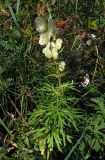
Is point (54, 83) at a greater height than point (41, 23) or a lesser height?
lesser

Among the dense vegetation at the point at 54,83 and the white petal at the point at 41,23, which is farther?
the dense vegetation at the point at 54,83

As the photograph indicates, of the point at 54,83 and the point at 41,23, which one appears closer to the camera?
the point at 41,23

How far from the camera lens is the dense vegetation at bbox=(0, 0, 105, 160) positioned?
7.20 feet

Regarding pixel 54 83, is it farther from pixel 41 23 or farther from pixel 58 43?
pixel 41 23

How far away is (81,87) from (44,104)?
1.41 feet

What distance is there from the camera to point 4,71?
9.04 feet

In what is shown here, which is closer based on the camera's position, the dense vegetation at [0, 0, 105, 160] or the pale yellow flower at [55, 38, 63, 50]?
the pale yellow flower at [55, 38, 63, 50]

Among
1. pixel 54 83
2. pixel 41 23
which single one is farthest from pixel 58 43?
pixel 54 83

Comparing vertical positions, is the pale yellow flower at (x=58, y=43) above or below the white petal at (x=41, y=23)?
below

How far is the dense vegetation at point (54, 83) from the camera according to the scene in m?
2.19

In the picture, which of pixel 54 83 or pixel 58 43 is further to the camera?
pixel 54 83

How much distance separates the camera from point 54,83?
8.05ft

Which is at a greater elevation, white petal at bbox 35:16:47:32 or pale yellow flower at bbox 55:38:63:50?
white petal at bbox 35:16:47:32

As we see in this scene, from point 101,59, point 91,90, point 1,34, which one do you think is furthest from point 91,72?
point 1,34
